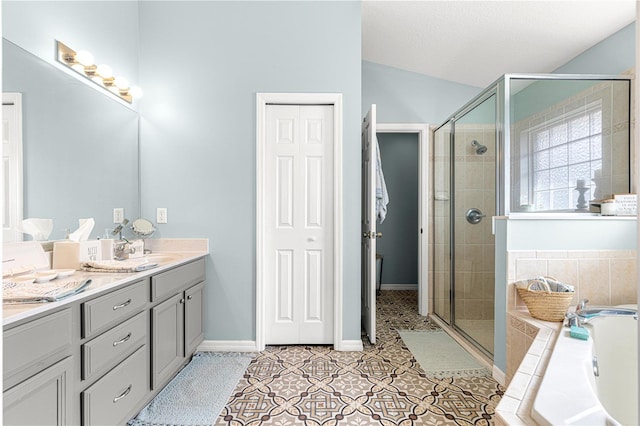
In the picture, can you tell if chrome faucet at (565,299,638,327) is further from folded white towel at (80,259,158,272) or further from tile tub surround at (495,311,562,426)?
folded white towel at (80,259,158,272)

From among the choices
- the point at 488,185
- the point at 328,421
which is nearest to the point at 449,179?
the point at 488,185

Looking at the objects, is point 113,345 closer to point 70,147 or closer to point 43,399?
point 43,399

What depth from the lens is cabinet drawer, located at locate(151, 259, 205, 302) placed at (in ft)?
6.29

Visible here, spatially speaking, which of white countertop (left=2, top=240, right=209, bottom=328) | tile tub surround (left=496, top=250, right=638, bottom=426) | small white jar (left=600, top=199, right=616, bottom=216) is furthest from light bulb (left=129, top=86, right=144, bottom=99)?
small white jar (left=600, top=199, right=616, bottom=216)

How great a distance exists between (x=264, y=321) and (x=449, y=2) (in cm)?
277

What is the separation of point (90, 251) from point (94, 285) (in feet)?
1.83

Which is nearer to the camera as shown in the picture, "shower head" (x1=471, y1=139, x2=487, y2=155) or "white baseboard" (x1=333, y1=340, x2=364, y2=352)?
"shower head" (x1=471, y1=139, x2=487, y2=155)

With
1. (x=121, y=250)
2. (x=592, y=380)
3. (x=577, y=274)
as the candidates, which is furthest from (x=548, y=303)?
(x=121, y=250)

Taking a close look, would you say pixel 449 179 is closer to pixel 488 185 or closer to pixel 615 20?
pixel 488 185

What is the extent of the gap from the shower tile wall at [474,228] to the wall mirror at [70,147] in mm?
2552

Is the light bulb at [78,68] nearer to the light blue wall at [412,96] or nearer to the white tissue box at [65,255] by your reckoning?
the white tissue box at [65,255]

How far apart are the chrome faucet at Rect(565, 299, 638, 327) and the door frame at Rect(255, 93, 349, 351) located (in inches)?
55.7

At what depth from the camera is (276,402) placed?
198cm

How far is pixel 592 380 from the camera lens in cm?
142
